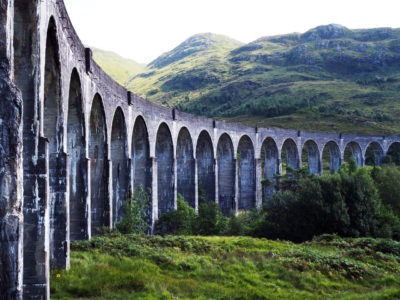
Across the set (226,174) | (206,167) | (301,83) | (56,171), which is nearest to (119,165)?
(56,171)

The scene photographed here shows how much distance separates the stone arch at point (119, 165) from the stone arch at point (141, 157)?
97.1 inches

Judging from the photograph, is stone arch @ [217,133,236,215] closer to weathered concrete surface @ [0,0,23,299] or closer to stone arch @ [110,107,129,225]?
stone arch @ [110,107,129,225]

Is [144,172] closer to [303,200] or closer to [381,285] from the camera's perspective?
[303,200]

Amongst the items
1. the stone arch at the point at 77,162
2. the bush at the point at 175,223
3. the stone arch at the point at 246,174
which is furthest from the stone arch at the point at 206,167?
the stone arch at the point at 77,162

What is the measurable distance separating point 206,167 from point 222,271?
19587mm

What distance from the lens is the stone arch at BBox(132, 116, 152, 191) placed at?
2203cm

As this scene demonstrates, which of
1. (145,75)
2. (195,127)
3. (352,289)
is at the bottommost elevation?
(352,289)

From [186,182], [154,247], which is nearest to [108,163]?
[154,247]

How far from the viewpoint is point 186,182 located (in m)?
28.2

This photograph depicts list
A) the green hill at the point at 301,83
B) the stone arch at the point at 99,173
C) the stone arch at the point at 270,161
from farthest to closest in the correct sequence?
1. the green hill at the point at 301,83
2. the stone arch at the point at 270,161
3. the stone arch at the point at 99,173

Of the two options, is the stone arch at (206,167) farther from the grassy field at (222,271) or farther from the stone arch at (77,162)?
the stone arch at (77,162)

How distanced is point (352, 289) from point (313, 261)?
6.71ft

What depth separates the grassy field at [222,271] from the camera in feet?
32.3

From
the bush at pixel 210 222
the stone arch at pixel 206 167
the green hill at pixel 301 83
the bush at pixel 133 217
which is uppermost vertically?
the green hill at pixel 301 83
